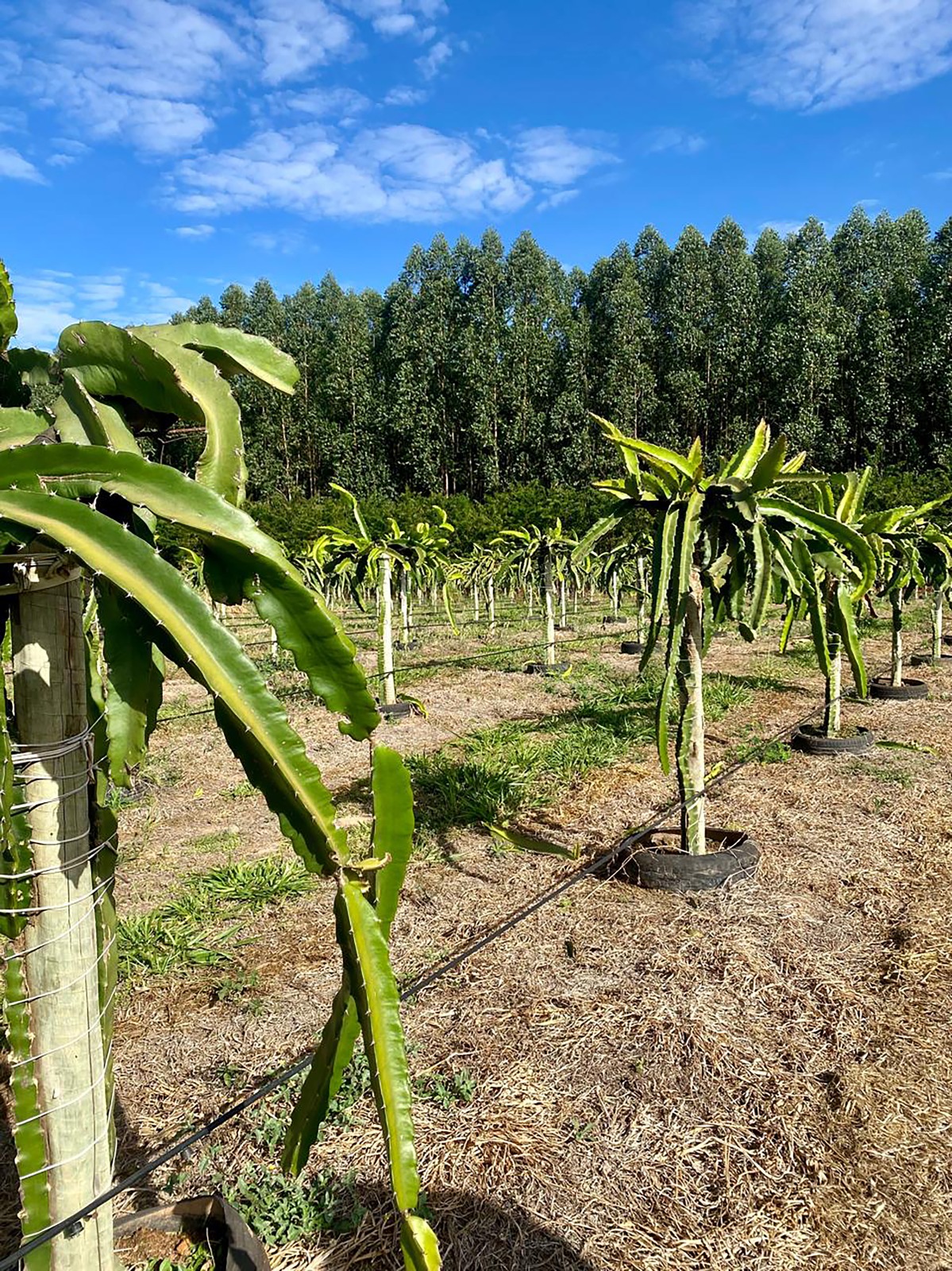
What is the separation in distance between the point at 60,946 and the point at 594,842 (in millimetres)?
3422

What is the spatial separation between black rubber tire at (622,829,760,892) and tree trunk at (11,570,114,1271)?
9.23 feet

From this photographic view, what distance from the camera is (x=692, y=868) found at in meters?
3.59

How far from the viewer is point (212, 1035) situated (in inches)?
108

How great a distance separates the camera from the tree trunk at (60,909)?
3.76 feet

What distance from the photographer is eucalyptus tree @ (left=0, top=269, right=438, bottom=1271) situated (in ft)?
3.14

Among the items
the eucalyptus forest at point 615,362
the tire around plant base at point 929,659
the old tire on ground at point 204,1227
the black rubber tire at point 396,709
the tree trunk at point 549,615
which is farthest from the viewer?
the eucalyptus forest at point 615,362

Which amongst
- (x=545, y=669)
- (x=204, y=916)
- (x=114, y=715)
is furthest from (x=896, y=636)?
(x=114, y=715)

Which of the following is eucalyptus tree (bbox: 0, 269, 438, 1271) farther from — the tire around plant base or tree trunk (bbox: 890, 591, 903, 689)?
the tire around plant base

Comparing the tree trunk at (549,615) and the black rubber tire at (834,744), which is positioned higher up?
the tree trunk at (549,615)

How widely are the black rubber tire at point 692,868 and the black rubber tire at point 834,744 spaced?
2.23 meters

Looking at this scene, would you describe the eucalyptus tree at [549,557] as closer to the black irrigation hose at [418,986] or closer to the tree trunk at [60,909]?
the black irrigation hose at [418,986]

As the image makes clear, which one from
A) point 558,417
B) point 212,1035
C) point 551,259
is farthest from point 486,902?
point 551,259

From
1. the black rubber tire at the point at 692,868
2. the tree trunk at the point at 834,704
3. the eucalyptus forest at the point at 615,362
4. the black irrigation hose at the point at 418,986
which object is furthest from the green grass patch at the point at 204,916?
the eucalyptus forest at the point at 615,362

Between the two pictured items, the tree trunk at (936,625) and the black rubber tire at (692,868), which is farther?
the tree trunk at (936,625)
